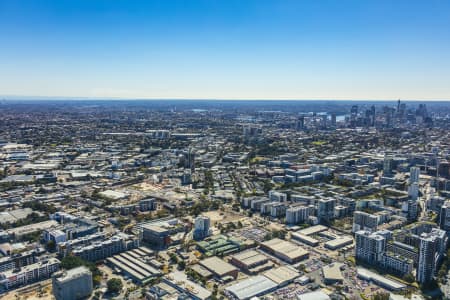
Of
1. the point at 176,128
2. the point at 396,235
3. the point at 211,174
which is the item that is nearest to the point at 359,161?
the point at 211,174

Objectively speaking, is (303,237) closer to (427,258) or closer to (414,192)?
(427,258)

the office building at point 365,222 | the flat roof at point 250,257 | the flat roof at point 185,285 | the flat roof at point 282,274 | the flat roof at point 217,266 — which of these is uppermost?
the office building at point 365,222

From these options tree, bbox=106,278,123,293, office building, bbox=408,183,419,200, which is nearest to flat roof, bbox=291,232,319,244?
tree, bbox=106,278,123,293

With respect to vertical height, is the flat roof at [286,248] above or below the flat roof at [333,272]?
above

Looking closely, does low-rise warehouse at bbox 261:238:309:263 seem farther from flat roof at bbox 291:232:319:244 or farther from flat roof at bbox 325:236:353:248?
flat roof at bbox 325:236:353:248

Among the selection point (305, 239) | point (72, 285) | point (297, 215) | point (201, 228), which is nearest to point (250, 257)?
point (201, 228)

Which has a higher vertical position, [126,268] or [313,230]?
[126,268]

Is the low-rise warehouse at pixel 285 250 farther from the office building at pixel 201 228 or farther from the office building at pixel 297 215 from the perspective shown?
the office building at pixel 297 215

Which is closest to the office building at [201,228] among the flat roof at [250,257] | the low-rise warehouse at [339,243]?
the flat roof at [250,257]

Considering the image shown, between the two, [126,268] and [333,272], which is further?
[126,268]
